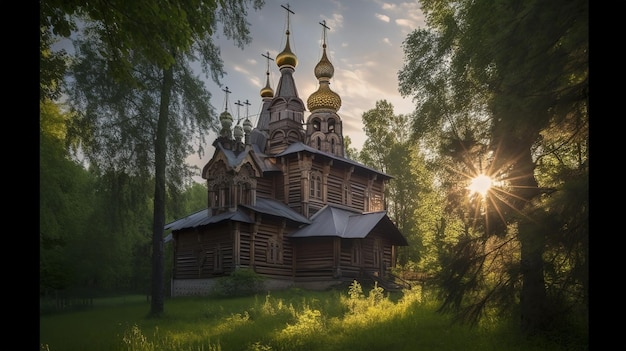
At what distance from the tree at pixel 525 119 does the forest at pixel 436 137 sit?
0.09 ft

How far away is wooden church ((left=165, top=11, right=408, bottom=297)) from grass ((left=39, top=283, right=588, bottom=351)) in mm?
10632

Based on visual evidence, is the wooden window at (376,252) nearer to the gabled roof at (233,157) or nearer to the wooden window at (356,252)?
the wooden window at (356,252)

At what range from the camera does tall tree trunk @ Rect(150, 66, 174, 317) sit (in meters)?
11.3

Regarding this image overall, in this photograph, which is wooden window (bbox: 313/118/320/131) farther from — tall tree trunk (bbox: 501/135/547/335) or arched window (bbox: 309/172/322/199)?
tall tree trunk (bbox: 501/135/547/335)

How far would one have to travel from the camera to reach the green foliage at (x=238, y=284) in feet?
67.4

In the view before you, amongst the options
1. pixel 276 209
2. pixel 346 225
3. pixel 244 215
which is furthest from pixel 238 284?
pixel 346 225

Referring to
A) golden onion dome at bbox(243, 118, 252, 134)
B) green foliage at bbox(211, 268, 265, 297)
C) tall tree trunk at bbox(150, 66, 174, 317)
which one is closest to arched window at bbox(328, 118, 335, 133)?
golden onion dome at bbox(243, 118, 252, 134)

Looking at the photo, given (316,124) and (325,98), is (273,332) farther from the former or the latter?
(325,98)

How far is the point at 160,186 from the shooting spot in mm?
12352

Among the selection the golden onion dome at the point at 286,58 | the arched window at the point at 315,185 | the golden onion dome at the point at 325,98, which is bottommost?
the arched window at the point at 315,185

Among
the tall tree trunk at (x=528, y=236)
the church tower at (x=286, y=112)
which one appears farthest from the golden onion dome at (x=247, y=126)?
the tall tree trunk at (x=528, y=236)

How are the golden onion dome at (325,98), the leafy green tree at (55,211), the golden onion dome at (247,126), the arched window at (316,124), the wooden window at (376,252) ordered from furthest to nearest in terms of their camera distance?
the golden onion dome at (247,126)
the arched window at (316,124)
the golden onion dome at (325,98)
the wooden window at (376,252)
the leafy green tree at (55,211)

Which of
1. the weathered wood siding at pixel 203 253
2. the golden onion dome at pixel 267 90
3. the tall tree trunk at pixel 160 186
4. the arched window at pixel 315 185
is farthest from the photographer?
the golden onion dome at pixel 267 90
